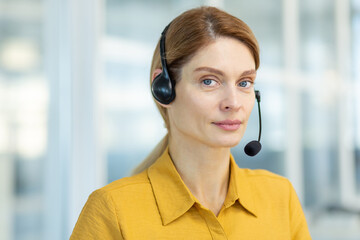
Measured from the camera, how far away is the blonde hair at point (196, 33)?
1.06 m

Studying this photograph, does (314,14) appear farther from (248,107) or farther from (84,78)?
(248,107)

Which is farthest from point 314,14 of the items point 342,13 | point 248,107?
point 248,107

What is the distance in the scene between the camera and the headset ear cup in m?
1.08

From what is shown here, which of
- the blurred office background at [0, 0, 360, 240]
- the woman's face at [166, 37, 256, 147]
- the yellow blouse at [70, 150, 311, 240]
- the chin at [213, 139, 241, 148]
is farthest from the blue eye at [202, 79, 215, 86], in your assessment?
the blurred office background at [0, 0, 360, 240]

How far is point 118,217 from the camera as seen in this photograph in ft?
3.43

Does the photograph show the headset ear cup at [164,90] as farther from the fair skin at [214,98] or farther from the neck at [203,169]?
the neck at [203,169]

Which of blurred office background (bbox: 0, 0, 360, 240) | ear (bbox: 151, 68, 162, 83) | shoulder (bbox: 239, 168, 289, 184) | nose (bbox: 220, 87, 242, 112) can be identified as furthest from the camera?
blurred office background (bbox: 0, 0, 360, 240)

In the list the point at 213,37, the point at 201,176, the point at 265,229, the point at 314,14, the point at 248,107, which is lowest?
the point at 265,229

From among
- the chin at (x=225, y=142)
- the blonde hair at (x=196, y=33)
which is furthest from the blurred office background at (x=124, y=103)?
the chin at (x=225, y=142)

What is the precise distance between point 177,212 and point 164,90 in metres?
0.31

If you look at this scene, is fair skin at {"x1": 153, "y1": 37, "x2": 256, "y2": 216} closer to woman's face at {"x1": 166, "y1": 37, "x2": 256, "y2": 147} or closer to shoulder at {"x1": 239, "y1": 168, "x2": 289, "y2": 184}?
woman's face at {"x1": 166, "y1": 37, "x2": 256, "y2": 147}

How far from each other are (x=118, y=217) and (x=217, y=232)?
248mm

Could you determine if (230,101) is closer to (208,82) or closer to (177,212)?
(208,82)

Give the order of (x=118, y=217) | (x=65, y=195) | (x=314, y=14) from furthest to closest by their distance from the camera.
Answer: (x=314, y=14)
(x=65, y=195)
(x=118, y=217)
